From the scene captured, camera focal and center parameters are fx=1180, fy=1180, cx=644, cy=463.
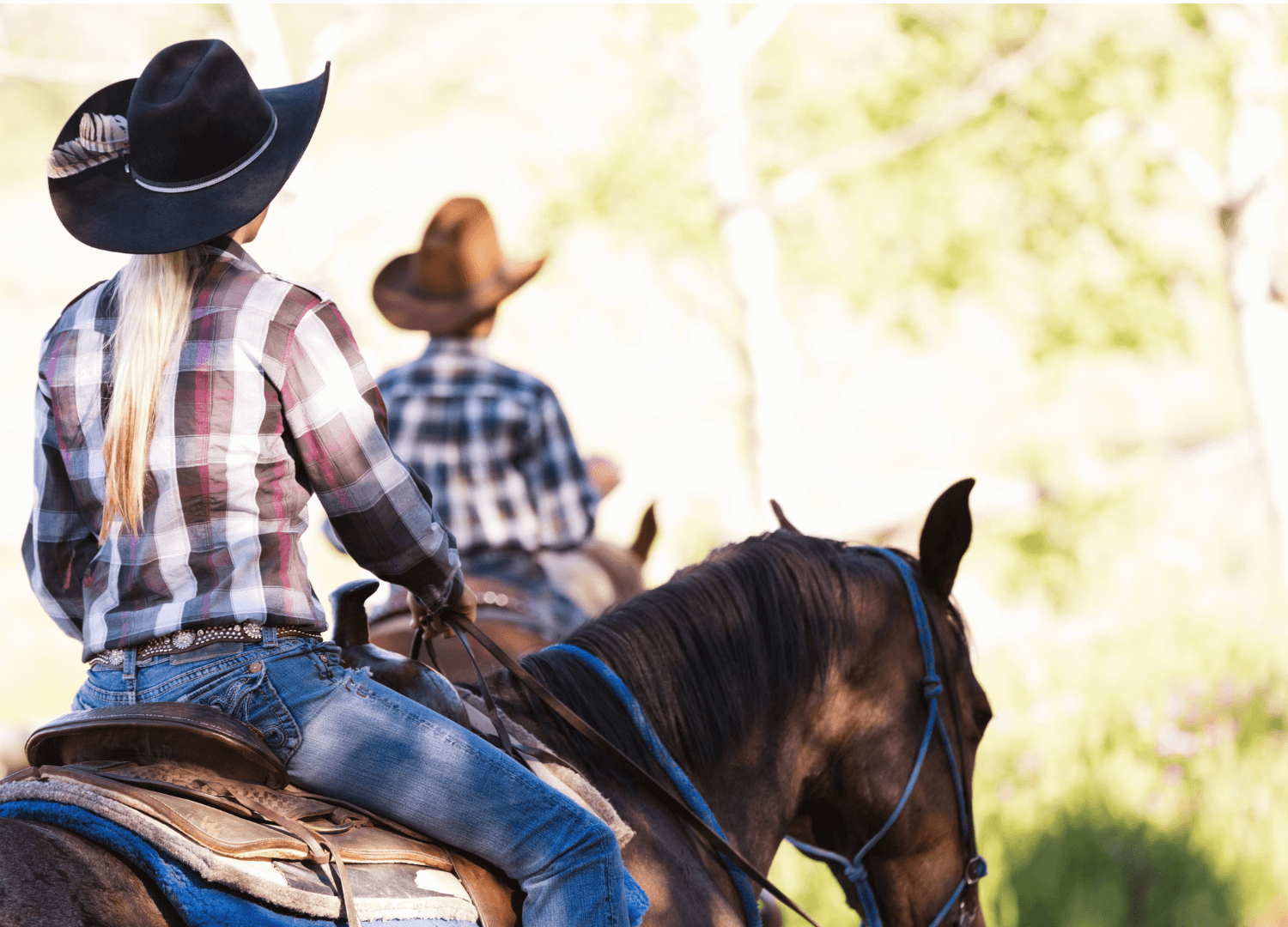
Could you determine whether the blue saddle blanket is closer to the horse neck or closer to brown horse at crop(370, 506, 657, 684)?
the horse neck

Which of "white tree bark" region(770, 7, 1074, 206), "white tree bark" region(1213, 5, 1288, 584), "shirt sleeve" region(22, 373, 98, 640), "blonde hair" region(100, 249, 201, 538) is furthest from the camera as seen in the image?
"white tree bark" region(770, 7, 1074, 206)

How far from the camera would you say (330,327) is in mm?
1933

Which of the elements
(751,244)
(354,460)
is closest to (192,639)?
(354,460)

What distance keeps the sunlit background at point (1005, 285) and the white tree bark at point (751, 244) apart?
0.08 ft

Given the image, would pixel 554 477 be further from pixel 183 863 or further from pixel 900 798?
pixel 183 863

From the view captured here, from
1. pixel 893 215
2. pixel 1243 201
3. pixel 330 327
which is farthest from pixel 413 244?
pixel 330 327

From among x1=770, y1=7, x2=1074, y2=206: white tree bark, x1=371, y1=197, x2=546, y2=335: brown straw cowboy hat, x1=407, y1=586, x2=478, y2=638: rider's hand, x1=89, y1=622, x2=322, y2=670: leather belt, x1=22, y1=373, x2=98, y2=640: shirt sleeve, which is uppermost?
x1=770, y1=7, x2=1074, y2=206: white tree bark

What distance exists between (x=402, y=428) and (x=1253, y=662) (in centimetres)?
544

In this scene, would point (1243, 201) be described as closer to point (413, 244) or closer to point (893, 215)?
point (893, 215)

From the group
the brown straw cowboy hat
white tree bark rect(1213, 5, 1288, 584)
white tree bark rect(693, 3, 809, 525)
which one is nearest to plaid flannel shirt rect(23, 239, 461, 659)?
the brown straw cowboy hat

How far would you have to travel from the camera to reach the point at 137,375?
178 cm

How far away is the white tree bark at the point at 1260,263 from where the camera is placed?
8.62 meters

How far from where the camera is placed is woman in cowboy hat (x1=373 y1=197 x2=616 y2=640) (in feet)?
14.9

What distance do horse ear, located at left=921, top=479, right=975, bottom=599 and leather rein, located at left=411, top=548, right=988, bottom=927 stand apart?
0.17ft
